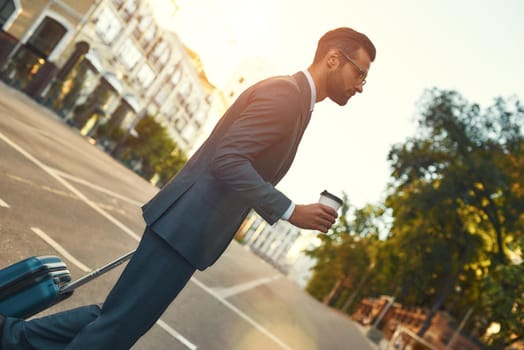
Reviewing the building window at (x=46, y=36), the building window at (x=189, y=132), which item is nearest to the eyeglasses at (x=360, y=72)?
the building window at (x=46, y=36)

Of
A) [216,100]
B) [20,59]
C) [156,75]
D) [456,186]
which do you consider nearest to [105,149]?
[20,59]

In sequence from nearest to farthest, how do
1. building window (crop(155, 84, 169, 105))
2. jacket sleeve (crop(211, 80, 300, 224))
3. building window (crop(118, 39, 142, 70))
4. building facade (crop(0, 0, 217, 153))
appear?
jacket sleeve (crop(211, 80, 300, 224))
building facade (crop(0, 0, 217, 153))
building window (crop(118, 39, 142, 70))
building window (crop(155, 84, 169, 105))

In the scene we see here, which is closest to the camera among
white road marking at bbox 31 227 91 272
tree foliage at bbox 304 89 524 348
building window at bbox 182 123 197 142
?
white road marking at bbox 31 227 91 272

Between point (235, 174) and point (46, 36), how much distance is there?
32.3 meters

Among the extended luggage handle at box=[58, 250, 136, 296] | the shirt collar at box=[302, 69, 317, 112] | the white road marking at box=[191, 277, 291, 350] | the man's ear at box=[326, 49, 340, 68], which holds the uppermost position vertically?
the man's ear at box=[326, 49, 340, 68]

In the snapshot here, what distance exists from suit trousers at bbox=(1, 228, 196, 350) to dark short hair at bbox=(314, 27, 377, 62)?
1200mm

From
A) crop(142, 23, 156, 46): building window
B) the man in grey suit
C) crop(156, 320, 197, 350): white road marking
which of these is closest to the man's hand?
the man in grey suit

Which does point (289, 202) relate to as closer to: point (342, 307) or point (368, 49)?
point (368, 49)

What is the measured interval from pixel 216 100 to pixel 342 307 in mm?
36027

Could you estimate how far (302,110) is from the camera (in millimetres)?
2111

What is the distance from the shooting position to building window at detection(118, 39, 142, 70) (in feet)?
135

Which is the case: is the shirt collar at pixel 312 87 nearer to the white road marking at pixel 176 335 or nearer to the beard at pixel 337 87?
the beard at pixel 337 87

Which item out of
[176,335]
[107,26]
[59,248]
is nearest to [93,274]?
[176,335]

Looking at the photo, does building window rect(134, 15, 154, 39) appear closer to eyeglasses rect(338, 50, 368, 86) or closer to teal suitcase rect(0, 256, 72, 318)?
teal suitcase rect(0, 256, 72, 318)
